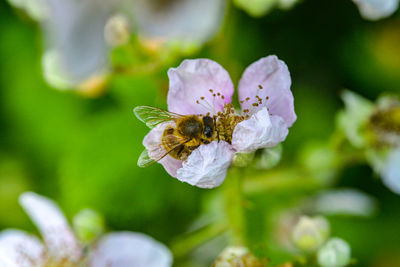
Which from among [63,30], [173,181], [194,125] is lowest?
[194,125]

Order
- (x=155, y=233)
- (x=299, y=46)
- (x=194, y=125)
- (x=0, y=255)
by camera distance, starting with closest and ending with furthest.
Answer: (x=194, y=125) → (x=0, y=255) → (x=155, y=233) → (x=299, y=46)

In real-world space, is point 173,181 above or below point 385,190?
above

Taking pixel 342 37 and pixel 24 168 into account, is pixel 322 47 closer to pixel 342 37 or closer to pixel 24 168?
pixel 342 37

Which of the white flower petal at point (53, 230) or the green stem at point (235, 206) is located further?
the white flower petal at point (53, 230)

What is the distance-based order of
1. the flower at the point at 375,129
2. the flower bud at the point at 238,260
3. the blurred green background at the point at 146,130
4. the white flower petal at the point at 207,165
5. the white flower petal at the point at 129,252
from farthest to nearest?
the blurred green background at the point at 146,130 → the flower at the point at 375,129 → the white flower petal at the point at 129,252 → the flower bud at the point at 238,260 → the white flower petal at the point at 207,165

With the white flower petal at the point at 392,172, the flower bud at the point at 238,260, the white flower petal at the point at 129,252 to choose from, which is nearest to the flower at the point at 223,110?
the flower bud at the point at 238,260

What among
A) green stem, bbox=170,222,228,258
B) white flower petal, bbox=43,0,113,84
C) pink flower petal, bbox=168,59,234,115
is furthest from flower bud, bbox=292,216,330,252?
white flower petal, bbox=43,0,113,84

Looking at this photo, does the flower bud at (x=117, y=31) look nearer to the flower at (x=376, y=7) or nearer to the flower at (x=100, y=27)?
the flower at (x=100, y=27)

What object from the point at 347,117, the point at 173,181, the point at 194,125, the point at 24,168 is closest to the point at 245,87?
the point at 194,125

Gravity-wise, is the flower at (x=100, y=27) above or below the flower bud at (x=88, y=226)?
above
